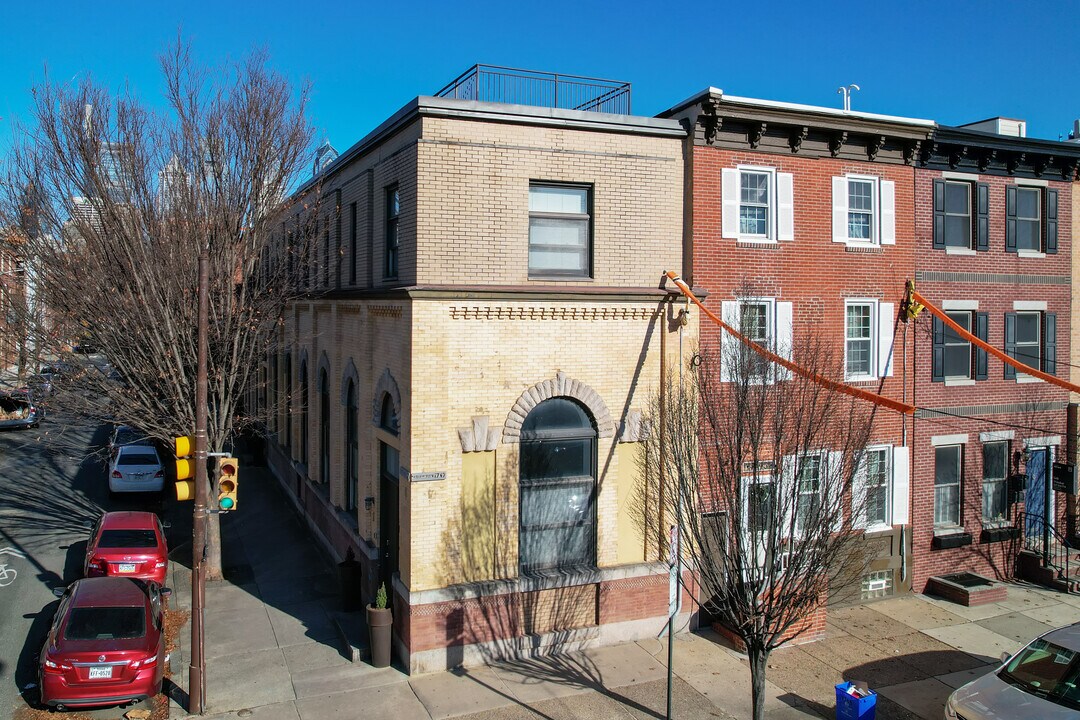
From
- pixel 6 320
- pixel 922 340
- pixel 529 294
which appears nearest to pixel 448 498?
pixel 529 294

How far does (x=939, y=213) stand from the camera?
19.1 meters

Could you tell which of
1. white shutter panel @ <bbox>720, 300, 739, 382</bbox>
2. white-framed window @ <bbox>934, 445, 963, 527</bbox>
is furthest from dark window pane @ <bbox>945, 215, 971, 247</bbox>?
Result: white shutter panel @ <bbox>720, 300, 739, 382</bbox>

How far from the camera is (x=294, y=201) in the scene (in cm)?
2256

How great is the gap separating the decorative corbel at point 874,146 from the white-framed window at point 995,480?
752 cm

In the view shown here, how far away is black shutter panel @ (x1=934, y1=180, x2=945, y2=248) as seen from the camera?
62.5 ft

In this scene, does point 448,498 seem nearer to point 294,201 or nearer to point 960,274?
point 294,201

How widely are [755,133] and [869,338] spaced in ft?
17.0

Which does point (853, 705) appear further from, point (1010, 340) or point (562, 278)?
point (1010, 340)

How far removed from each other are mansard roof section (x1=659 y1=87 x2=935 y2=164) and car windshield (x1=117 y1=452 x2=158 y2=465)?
19617mm

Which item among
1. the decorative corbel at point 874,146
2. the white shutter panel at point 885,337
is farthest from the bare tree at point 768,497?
the decorative corbel at point 874,146

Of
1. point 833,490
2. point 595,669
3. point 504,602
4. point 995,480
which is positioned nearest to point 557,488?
point 504,602

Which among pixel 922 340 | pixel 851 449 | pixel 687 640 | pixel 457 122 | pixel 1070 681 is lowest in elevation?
pixel 687 640

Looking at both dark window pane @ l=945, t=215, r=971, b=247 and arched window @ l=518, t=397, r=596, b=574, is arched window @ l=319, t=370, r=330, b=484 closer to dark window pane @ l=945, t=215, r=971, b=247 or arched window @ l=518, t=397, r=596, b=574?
arched window @ l=518, t=397, r=596, b=574

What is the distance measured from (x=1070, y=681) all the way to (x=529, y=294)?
983 centimetres
